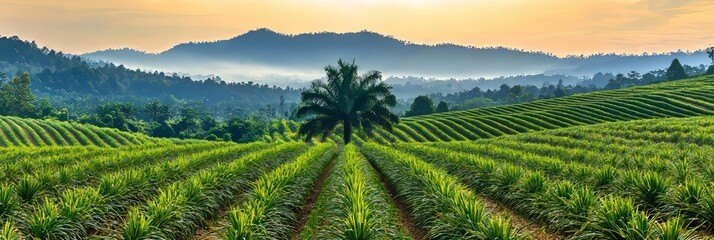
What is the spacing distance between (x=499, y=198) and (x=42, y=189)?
13315 mm

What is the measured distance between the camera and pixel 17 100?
138 m

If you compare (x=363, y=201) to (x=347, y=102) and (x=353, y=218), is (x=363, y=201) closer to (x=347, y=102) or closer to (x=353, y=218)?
(x=353, y=218)

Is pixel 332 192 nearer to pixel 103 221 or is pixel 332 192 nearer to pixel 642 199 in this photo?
pixel 103 221

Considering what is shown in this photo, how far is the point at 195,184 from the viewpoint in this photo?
12242 mm

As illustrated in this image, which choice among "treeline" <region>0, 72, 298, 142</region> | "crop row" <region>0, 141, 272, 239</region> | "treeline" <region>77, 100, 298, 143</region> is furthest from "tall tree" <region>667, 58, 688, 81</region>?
"crop row" <region>0, 141, 272, 239</region>

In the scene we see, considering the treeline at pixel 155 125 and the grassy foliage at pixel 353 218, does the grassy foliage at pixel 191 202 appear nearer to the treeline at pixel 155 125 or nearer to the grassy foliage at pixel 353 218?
the grassy foliage at pixel 353 218

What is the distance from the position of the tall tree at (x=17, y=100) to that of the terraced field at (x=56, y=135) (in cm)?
5885

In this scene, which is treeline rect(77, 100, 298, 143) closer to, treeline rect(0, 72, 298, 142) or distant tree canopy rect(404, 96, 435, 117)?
treeline rect(0, 72, 298, 142)

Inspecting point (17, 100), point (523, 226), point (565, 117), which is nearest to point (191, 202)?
point (523, 226)

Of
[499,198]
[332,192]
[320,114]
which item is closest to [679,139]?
[499,198]

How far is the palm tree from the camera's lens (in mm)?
48000

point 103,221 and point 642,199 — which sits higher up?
point 642,199

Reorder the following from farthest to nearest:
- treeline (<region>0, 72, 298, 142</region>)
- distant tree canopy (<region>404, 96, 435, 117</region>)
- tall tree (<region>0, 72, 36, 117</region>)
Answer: tall tree (<region>0, 72, 36, 117</region>)
distant tree canopy (<region>404, 96, 435, 117</region>)
treeline (<region>0, 72, 298, 142</region>)

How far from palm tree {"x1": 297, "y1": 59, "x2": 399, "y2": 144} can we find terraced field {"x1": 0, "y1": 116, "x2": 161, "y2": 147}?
4129 centimetres
